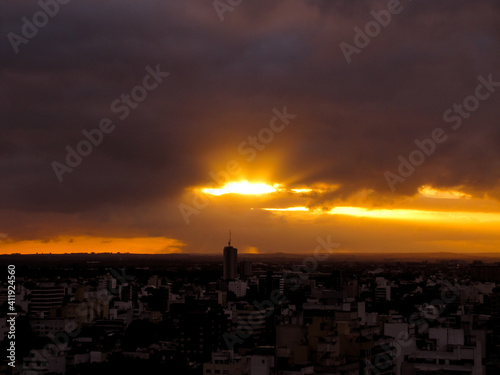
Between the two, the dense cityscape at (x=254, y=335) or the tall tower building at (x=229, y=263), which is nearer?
the dense cityscape at (x=254, y=335)

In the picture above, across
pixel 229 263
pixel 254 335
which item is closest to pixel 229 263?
pixel 229 263

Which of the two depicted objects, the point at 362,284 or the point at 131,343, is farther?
the point at 362,284

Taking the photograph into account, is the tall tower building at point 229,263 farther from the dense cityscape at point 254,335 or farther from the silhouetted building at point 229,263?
the dense cityscape at point 254,335

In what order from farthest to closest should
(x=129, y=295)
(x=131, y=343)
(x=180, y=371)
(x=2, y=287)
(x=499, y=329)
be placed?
1. (x=129, y=295)
2. (x=2, y=287)
3. (x=131, y=343)
4. (x=499, y=329)
5. (x=180, y=371)

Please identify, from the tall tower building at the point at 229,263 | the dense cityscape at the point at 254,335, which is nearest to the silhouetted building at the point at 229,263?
the tall tower building at the point at 229,263

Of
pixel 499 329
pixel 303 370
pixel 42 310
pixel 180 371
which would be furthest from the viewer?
pixel 42 310

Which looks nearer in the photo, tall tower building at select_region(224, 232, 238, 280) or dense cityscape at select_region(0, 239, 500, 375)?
dense cityscape at select_region(0, 239, 500, 375)

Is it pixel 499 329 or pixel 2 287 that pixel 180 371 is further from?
pixel 2 287

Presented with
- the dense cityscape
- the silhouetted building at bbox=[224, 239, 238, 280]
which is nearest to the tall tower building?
the silhouetted building at bbox=[224, 239, 238, 280]

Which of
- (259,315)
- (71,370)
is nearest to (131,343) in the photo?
(259,315)

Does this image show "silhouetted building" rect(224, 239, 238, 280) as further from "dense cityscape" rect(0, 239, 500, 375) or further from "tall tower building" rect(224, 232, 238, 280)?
"dense cityscape" rect(0, 239, 500, 375)

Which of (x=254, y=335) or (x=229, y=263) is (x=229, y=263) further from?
(x=254, y=335)
